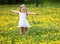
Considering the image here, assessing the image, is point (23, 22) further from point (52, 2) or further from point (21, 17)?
point (52, 2)

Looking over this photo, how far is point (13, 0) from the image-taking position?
50000 mm

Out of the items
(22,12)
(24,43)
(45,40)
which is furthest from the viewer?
(22,12)

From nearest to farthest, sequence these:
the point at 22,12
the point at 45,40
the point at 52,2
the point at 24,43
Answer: the point at 24,43
the point at 45,40
the point at 22,12
the point at 52,2

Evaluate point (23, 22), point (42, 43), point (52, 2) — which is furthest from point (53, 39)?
point (52, 2)

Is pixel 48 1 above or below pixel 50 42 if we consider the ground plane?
below

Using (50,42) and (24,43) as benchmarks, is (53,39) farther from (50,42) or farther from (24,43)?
(24,43)

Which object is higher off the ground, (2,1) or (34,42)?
(34,42)

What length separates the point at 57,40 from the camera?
12328 mm

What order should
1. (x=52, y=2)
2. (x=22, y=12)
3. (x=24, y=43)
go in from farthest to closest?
1. (x=52, y=2)
2. (x=22, y=12)
3. (x=24, y=43)

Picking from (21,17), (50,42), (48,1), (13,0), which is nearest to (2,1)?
(13,0)

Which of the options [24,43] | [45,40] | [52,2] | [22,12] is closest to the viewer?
[24,43]

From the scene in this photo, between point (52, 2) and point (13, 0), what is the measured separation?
6.48m

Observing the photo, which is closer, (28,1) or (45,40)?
(45,40)

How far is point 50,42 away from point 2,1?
38.2m
